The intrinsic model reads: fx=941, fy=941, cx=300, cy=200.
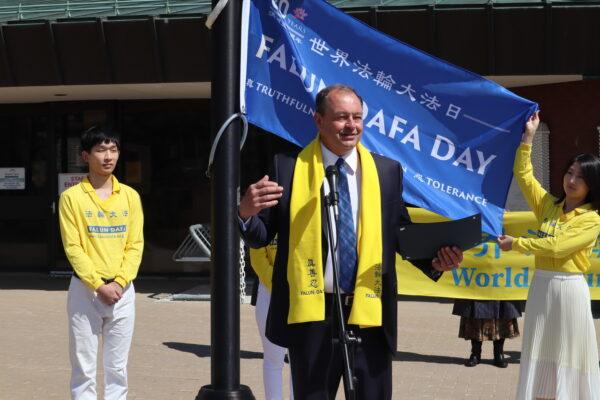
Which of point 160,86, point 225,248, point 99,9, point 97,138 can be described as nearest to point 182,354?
point 97,138

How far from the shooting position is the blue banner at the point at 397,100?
5.09 meters

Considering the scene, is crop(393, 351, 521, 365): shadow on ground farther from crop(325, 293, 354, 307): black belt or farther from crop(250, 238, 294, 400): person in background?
crop(325, 293, 354, 307): black belt

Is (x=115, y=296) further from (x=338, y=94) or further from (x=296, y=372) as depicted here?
(x=338, y=94)

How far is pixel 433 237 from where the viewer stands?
4195 millimetres

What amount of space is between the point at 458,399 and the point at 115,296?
10.2 ft

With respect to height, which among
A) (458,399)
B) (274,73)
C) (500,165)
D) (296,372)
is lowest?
(458,399)

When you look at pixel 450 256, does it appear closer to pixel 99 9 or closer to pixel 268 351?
pixel 268 351

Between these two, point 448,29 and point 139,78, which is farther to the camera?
point 139,78

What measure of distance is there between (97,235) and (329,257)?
7.62ft

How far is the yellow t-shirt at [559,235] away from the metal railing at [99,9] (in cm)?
840

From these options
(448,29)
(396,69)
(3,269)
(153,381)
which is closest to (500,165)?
(396,69)

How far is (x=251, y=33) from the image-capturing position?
17.3 ft

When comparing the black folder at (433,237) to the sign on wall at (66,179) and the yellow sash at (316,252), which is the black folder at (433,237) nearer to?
the yellow sash at (316,252)

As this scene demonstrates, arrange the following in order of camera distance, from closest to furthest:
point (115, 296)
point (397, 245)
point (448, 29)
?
point (397, 245) → point (115, 296) → point (448, 29)
